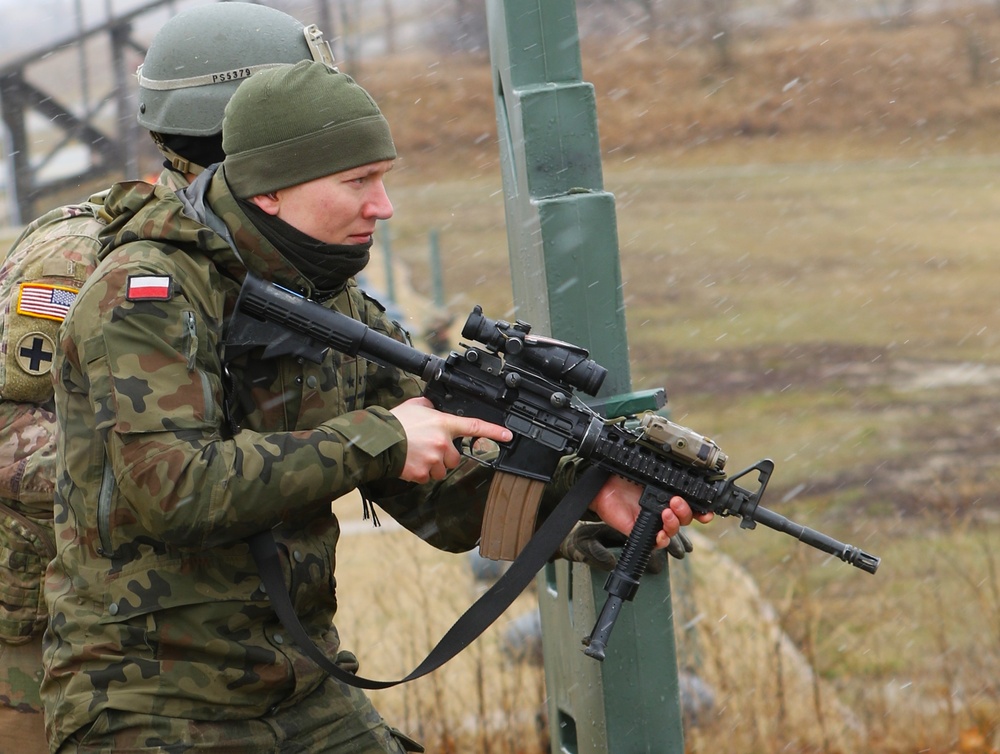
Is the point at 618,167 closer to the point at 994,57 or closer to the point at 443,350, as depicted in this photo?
the point at 994,57

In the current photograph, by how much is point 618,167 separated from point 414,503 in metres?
21.5

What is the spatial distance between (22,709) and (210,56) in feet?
5.66

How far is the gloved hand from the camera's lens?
10.3 ft

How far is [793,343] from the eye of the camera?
15148 millimetres

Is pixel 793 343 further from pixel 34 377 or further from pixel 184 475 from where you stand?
pixel 184 475

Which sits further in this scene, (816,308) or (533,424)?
(816,308)

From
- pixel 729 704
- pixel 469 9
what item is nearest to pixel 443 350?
pixel 729 704

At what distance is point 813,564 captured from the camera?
26.2ft

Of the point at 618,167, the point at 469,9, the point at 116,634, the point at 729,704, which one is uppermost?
the point at 116,634

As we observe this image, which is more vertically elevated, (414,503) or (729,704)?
(414,503)

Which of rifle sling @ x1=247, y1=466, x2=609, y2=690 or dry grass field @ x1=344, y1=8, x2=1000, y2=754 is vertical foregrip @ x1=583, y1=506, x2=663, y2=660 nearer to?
rifle sling @ x1=247, y1=466, x2=609, y2=690

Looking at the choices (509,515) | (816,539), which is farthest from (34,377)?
(816,539)

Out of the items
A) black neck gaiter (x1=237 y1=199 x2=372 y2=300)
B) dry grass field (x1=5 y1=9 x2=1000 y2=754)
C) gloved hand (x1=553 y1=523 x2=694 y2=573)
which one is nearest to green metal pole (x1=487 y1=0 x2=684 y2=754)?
gloved hand (x1=553 y1=523 x2=694 y2=573)

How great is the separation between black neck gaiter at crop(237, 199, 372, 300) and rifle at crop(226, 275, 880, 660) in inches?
2.8
